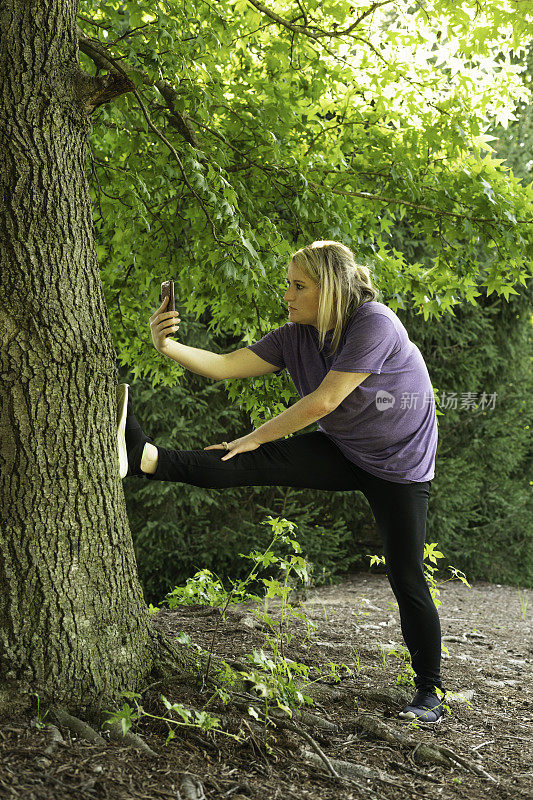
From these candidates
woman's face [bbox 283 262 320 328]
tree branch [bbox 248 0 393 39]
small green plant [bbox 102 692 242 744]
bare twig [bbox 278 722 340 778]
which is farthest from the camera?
tree branch [bbox 248 0 393 39]

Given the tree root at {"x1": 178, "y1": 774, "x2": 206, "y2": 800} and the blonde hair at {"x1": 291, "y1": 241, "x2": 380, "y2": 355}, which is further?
the blonde hair at {"x1": 291, "y1": 241, "x2": 380, "y2": 355}

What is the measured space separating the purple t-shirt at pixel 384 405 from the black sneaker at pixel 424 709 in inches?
33.3

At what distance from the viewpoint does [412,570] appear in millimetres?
2732

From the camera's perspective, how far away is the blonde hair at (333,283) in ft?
9.25

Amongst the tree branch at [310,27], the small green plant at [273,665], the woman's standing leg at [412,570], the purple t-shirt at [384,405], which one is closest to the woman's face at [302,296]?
the purple t-shirt at [384,405]

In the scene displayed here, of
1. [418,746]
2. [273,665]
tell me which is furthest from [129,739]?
[418,746]

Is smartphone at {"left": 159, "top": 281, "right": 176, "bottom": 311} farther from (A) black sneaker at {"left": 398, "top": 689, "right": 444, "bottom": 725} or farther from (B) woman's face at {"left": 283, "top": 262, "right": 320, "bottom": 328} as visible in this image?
(A) black sneaker at {"left": 398, "top": 689, "right": 444, "bottom": 725}

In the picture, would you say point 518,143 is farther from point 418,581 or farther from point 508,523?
point 418,581

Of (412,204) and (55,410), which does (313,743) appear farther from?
(412,204)

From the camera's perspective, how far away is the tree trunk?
A: 2215 mm

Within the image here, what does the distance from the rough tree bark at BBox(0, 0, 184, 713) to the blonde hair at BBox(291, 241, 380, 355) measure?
86cm

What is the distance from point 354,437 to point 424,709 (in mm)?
1070

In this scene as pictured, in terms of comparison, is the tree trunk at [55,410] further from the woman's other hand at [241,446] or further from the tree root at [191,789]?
the woman's other hand at [241,446]

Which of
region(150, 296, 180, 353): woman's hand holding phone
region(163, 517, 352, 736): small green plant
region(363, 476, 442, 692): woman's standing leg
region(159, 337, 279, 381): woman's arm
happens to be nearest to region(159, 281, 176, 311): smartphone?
region(150, 296, 180, 353): woman's hand holding phone
